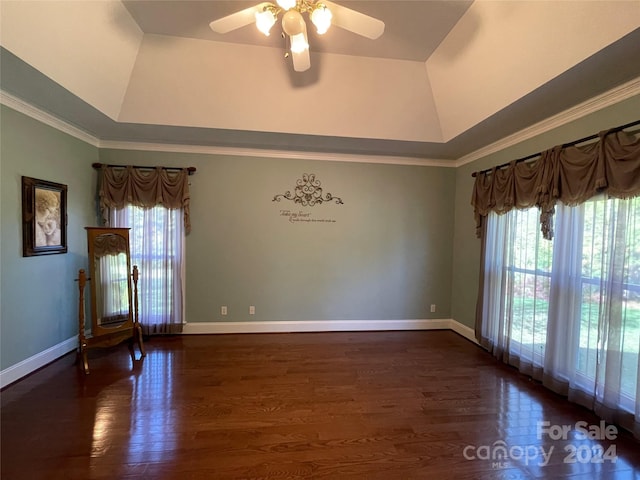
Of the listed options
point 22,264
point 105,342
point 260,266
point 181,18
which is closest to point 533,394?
point 260,266

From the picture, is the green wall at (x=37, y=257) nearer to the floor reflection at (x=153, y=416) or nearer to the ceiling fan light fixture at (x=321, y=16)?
the floor reflection at (x=153, y=416)

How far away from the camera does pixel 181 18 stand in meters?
2.38

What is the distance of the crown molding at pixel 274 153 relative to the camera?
3.62m

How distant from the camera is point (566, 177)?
7.84 feet

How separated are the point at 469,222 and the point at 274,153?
9.35 feet

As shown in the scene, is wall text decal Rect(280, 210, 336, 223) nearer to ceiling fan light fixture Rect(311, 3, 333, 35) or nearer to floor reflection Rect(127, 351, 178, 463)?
floor reflection Rect(127, 351, 178, 463)

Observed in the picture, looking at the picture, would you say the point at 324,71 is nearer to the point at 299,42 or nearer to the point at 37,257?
the point at 299,42

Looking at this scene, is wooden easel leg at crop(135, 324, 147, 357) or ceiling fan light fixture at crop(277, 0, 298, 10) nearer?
ceiling fan light fixture at crop(277, 0, 298, 10)

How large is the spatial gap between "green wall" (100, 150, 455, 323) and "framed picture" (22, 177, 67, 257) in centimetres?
94

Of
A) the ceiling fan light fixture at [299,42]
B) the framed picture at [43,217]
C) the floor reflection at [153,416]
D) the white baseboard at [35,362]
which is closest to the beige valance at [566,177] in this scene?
the ceiling fan light fixture at [299,42]

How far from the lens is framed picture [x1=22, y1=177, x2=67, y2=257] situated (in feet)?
8.48

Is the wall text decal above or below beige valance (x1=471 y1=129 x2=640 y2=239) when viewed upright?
below

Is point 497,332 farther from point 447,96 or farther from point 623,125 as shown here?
point 447,96

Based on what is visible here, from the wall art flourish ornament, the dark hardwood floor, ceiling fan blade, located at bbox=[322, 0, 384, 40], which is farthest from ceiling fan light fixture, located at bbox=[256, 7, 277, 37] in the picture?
the dark hardwood floor
